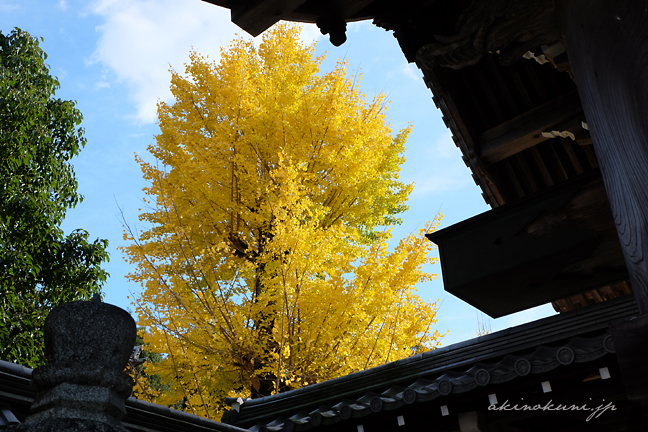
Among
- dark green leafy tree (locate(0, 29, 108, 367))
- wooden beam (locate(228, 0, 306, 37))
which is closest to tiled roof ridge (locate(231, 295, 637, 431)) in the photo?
wooden beam (locate(228, 0, 306, 37))

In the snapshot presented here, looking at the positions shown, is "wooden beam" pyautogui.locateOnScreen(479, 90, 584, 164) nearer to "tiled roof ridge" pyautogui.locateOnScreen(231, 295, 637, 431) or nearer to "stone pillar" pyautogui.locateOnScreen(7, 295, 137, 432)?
"tiled roof ridge" pyautogui.locateOnScreen(231, 295, 637, 431)

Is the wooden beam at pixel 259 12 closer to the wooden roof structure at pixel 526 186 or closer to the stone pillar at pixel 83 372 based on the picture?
the wooden roof structure at pixel 526 186

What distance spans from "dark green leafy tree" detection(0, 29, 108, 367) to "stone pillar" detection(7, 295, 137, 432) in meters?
9.51

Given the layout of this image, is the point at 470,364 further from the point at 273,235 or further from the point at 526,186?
the point at 273,235

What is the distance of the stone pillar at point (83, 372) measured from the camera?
5.04 feet

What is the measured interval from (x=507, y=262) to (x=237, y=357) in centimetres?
489

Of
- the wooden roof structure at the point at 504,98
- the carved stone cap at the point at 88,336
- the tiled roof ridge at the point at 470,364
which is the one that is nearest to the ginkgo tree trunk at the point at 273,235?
the tiled roof ridge at the point at 470,364

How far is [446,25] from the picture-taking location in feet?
10.8

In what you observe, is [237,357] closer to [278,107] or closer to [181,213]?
[181,213]

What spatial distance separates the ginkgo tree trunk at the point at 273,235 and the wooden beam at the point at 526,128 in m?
3.45

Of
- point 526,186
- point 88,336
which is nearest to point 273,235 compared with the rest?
point 526,186

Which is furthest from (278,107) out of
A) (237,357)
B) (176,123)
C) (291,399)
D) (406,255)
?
(291,399)

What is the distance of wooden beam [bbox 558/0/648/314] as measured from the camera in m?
1.45

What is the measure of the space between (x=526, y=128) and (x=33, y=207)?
1101 centimetres
